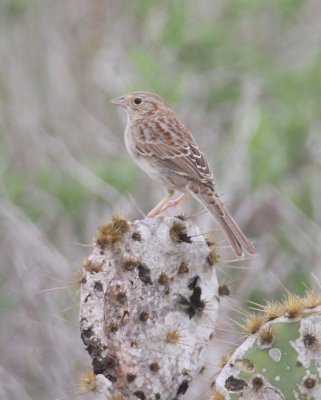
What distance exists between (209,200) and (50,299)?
4.76 m

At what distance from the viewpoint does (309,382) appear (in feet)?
14.0

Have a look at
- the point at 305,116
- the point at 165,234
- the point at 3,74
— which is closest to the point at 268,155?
the point at 305,116

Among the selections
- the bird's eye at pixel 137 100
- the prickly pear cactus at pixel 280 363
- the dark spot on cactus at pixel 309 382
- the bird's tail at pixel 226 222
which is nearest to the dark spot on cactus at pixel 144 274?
the prickly pear cactus at pixel 280 363

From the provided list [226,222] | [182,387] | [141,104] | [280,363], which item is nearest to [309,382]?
[280,363]

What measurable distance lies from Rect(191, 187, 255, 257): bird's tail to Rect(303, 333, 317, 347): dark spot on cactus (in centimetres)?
157

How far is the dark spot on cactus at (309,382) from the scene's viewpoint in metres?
4.25

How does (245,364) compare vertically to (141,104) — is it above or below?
below

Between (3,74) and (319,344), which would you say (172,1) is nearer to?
(3,74)

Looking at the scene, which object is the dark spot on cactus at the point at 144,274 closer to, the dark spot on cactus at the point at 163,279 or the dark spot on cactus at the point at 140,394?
the dark spot on cactus at the point at 163,279

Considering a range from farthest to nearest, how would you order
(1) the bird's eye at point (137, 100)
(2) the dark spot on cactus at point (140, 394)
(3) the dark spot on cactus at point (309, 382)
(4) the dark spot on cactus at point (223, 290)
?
(1) the bird's eye at point (137, 100), (4) the dark spot on cactus at point (223, 290), (2) the dark spot on cactus at point (140, 394), (3) the dark spot on cactus at point (309, 382)

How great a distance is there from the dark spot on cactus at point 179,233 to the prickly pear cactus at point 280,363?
2.29 feet

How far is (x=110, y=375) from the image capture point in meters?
4.82

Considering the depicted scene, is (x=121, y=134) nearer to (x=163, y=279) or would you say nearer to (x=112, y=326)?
(x=163, y=279)

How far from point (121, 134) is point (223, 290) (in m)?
7.78
